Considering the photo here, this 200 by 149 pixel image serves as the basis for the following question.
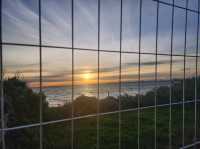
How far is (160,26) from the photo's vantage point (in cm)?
1378

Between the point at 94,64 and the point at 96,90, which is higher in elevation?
the point at 94,64

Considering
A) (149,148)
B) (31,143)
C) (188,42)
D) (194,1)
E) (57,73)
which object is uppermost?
(194,1)

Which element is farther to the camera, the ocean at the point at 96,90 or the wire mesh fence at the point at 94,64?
the ocean at the point at 96,90

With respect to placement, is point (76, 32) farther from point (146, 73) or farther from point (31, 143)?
point (31, 143)

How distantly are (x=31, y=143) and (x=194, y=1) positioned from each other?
51.4ft

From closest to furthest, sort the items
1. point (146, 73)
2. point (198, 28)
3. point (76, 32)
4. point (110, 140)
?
point (198, 28) → point (146, 73) → point (76, 32) → point (110, 140)

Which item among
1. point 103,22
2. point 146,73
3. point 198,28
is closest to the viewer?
point 198,28

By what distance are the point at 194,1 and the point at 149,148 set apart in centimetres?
2247

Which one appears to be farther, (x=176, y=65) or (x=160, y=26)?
(x=176, y=65)

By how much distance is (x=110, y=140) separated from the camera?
3491cm

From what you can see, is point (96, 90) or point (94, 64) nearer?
point (96, 90)

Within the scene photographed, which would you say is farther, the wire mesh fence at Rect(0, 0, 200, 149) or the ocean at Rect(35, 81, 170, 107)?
the ocean at Rect(35, 81, 170, 107)

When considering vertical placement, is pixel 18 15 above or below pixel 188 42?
above

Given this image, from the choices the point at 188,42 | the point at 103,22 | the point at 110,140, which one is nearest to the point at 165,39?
the point at 188,42
